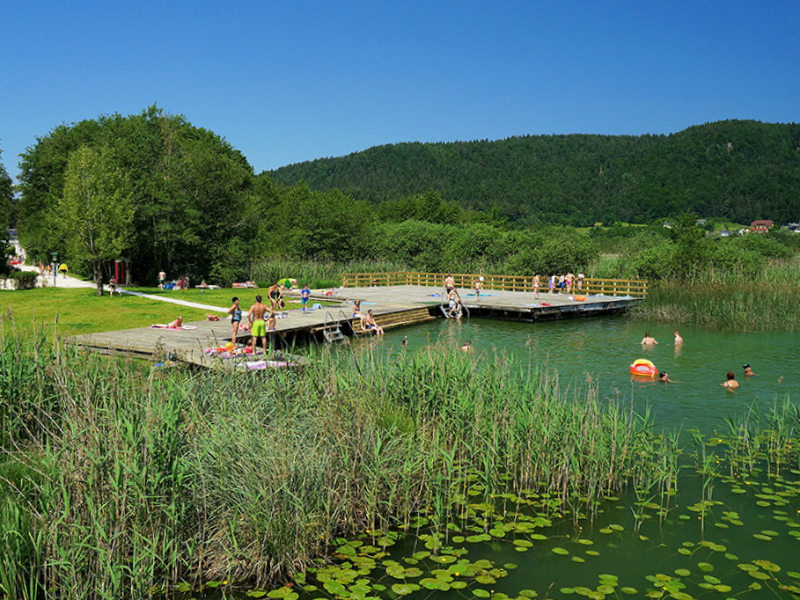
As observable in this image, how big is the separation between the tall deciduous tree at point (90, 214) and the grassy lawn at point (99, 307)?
193cm

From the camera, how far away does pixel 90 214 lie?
27844mm

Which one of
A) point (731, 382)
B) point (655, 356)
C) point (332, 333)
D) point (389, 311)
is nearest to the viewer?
point (731, 382)

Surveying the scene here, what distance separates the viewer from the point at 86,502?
17.8 ft

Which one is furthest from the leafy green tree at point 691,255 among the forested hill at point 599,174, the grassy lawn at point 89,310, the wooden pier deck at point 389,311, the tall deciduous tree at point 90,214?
the forested hill at point 599,174

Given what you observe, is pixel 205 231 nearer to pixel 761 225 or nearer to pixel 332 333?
pixel 332 333

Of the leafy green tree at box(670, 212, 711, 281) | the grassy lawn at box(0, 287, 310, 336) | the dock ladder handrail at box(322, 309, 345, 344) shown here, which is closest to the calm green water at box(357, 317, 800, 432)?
the dock ladder handrail at box(322, 309, 345, 344)

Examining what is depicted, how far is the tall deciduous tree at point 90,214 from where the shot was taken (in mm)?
27891

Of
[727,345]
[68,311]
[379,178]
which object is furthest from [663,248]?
[379,178]

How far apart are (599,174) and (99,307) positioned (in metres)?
111

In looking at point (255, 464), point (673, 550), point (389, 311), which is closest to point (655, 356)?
point (389, 311)

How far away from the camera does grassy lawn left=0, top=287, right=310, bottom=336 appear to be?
20.5m

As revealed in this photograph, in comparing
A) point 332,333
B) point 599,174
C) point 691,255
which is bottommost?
point 332,333

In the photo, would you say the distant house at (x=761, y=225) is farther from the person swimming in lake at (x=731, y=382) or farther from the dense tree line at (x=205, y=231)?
the person swimming in lake at (x=731, y=382)

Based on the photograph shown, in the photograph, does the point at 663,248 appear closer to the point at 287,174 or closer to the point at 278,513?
the point at 278,513
